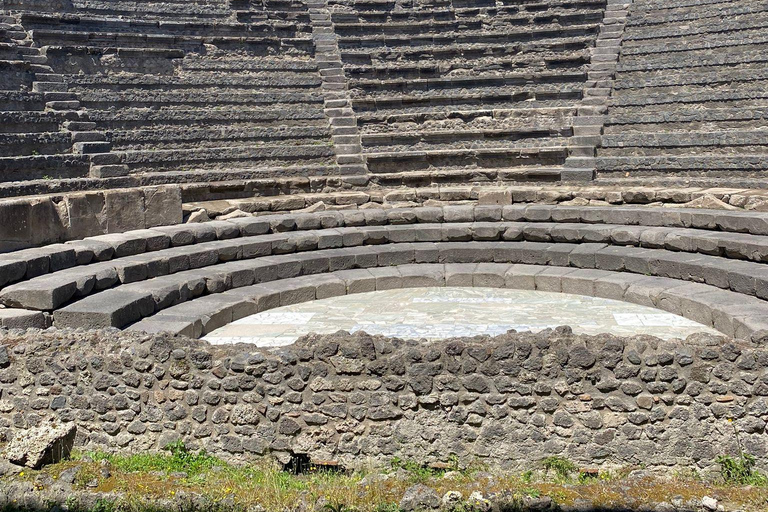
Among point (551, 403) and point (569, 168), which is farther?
point (569, 168)

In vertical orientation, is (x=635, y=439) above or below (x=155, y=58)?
below

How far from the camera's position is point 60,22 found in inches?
582

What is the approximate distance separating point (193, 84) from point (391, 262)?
232 inches

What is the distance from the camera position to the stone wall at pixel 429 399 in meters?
5.07

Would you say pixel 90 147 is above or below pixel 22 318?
above

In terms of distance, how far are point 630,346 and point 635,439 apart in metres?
0.61

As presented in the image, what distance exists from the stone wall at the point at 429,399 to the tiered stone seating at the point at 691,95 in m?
7.52

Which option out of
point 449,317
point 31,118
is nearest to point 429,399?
point 449,317

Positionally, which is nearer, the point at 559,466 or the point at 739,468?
the point at 739,468

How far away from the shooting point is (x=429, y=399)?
5.24m

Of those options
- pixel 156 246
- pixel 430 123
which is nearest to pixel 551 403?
pixel 156 246

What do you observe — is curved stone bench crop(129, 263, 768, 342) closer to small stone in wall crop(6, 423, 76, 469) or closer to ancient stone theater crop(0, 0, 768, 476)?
ancient stone theater crop(0, 0, 768, 476)

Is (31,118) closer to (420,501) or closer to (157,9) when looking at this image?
(157,9)

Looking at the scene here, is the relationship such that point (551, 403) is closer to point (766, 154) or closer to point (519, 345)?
point (519, 345)
